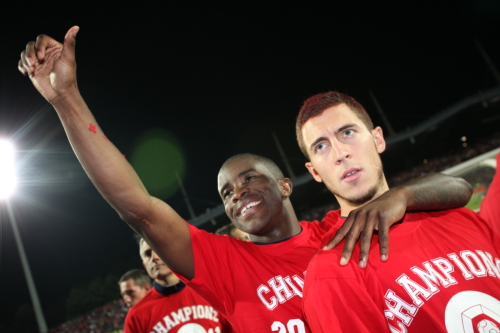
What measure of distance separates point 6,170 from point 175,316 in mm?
6470

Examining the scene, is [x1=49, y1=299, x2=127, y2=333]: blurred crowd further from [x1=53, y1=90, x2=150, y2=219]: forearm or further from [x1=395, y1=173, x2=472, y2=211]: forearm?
[x1=395, y1=173, x2=472, y2=211]: forearm

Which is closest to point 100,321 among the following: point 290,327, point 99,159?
point 290,327

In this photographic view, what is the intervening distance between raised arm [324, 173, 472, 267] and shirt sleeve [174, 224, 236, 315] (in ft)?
2.98

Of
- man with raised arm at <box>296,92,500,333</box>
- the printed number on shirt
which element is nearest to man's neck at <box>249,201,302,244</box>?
the printed number on shirt

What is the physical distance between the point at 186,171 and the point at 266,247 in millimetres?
23773

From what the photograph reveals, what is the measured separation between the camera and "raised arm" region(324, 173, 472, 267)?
1.32m

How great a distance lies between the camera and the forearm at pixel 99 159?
A: 1690 mm

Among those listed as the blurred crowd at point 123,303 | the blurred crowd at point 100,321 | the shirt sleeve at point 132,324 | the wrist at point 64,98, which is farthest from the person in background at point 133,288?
the blurred crowd at point 100,321

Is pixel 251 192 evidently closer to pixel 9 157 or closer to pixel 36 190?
pixel 9 157

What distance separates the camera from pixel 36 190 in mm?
16656

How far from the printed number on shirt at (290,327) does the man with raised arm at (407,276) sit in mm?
635

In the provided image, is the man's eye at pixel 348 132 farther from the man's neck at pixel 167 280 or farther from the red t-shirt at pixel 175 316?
the man's neck at pixel 167 280

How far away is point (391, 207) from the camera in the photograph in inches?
57.1

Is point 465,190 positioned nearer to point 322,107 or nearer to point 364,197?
point 364,197
